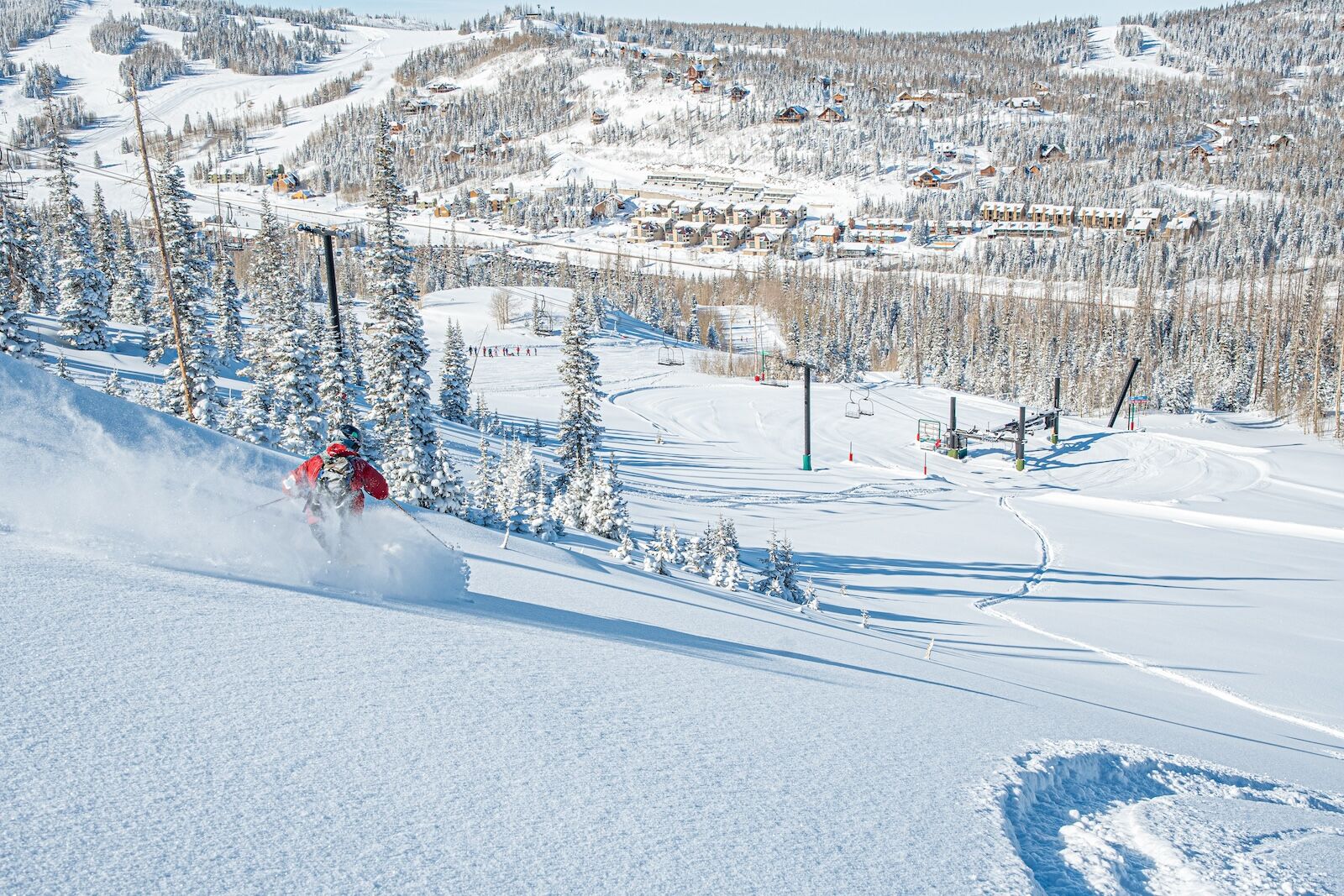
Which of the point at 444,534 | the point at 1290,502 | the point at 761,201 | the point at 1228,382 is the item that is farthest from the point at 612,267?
the point at 444,534

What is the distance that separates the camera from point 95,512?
22.7 ft

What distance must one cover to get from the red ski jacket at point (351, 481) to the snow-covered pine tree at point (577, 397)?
2490cm

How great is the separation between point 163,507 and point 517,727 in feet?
14.8

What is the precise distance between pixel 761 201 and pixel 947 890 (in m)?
202

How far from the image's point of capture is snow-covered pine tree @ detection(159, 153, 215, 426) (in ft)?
105

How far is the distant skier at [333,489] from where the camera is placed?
26.5 ft

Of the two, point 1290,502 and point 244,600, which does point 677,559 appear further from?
point 1290,502

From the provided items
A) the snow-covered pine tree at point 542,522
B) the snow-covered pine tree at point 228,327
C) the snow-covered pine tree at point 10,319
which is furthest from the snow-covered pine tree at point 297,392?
the snow-covered pine tree at point 228,327

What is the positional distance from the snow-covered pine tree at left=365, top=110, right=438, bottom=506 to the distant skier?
17742 millimetres

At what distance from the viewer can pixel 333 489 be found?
8289 millimetres

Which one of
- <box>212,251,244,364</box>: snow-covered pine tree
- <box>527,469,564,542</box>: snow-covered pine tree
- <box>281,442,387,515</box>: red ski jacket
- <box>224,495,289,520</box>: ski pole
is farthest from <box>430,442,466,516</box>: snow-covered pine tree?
<box>212,251,244,364</box>: snow-covered pine tree

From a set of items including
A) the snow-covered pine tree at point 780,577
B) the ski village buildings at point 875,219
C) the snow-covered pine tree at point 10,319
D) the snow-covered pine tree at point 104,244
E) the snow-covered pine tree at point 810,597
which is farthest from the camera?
the ski village buildings at point 875,219

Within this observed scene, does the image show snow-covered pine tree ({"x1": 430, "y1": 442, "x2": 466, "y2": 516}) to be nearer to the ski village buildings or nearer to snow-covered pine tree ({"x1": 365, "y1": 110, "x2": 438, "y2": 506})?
snow-covered pine tree ({"x1": 365, "y1": 110, "x2": 438, "y2": 506})

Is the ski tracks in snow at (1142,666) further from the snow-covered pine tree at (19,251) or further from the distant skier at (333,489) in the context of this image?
the snow-covered pine tree at (19,251)
